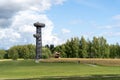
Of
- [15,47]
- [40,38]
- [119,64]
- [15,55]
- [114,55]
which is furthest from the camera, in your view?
[15,47]

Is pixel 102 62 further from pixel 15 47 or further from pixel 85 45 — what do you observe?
pixel 15 47

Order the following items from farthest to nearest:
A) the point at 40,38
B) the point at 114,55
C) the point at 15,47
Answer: the point at 15,47, the point at 114,55, the point at 40,38

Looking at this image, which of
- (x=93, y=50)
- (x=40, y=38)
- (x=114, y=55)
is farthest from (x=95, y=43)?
(x=40, y=38)

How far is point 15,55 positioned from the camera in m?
172

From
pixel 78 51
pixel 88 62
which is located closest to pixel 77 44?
pixel 78 51

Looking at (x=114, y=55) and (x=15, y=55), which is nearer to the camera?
(x=114, y=55)

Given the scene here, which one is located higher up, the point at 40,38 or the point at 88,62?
the point at 40,38

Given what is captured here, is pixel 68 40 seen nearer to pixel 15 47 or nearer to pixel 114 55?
pixel 114 55

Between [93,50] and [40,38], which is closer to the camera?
[40,38]

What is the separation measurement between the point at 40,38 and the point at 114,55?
50.1 meters

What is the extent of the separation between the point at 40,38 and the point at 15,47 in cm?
7122

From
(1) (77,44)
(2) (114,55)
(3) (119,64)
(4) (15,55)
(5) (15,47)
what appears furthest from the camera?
(5) (15,47)

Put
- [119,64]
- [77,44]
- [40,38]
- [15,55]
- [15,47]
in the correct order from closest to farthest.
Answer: [119,64] < [40,38] < [77,44] < [15,55] < [15,47]

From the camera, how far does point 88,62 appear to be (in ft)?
335
